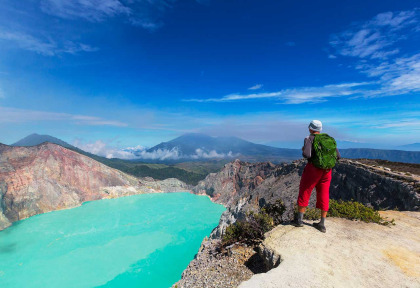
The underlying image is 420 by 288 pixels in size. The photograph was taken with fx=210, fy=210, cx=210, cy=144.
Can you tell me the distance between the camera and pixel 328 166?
224 inches

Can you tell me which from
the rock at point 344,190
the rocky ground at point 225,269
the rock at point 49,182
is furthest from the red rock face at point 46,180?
the rocky ground at point 225,269

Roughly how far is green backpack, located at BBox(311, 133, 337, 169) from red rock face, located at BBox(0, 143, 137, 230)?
78304 millimetres

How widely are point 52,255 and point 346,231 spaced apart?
53992 mm

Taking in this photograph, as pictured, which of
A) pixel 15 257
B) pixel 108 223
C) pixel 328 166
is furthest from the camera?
pixel 108 223

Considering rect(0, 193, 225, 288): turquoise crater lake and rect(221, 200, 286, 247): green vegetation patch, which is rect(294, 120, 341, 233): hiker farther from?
rect(0, 193, 225, 288): turquoise crater lake

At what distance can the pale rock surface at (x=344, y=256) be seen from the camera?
4090 millimetres

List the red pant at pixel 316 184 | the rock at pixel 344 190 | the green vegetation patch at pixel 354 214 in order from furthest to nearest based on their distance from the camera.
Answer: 1. the rock at pixel 344 190
2. the green vegetation patch at pixel 354 214
3. the red pant at pixel 316 184

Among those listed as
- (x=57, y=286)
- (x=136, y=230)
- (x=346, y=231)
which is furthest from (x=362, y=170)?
(x=136, y=230)

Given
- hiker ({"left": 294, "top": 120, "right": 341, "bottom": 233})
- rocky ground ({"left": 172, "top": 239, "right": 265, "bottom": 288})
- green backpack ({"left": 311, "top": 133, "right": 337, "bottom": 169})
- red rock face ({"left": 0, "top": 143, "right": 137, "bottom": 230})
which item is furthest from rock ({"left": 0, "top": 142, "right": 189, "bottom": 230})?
green backpack ({"left": 311, "top": 133, "right": 337, "bottom": 169})

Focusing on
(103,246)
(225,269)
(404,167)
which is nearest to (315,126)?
(225,269)

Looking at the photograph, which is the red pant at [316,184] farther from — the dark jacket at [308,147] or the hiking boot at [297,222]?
the hiking boot at [297,222]

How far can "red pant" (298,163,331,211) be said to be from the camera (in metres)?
5.84

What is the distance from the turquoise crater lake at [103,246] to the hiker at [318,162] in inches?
1311

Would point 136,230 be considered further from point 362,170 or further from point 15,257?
point 362,170
